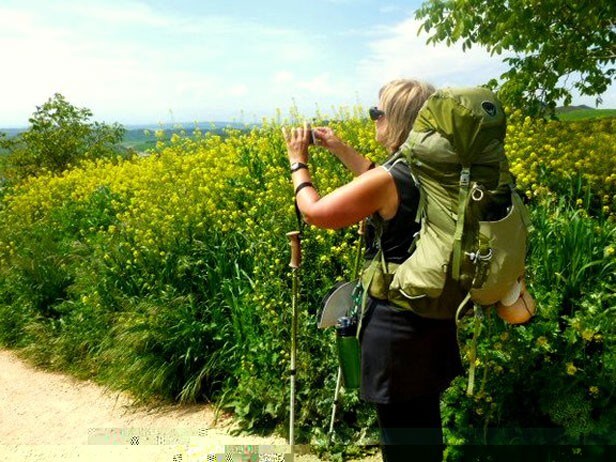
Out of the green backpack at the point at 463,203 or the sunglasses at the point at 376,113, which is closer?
the green backpack at the point at 463,203

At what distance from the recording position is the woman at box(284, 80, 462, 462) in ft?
6.97

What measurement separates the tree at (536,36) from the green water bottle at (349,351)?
12.9 ft

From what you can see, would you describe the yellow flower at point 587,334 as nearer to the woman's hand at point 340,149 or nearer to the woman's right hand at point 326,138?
the woman's hand at point 340,149

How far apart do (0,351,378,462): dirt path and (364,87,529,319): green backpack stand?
1.95 metres

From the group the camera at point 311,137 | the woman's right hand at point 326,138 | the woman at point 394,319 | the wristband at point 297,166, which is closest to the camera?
the woman at point 394,319

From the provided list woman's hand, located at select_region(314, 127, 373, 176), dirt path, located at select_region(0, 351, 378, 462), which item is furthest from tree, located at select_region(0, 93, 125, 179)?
woman's hand, located at select_region(314, 127, 373, 176)

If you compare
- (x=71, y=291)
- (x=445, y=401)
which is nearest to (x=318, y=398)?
(x=445, y=401)

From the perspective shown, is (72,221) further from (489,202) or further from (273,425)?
(489,202)

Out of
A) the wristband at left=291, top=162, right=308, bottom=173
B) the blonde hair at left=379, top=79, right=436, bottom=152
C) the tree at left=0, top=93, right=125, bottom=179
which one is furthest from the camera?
the tree at left=0, top=93, right=125, bottom=179

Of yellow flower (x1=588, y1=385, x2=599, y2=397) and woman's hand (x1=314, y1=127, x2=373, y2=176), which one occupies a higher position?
woman's hand (x1=314, y1=127, x2=373, y2=176)

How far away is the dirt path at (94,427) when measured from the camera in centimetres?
408

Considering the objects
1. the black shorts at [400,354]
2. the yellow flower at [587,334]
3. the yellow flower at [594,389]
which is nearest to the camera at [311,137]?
the black shorts at [400,354]

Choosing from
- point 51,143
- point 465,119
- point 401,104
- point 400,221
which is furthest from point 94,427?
point 51,143

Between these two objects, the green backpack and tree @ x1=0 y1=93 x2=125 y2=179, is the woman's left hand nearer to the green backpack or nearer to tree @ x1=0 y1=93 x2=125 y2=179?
the green backpack
